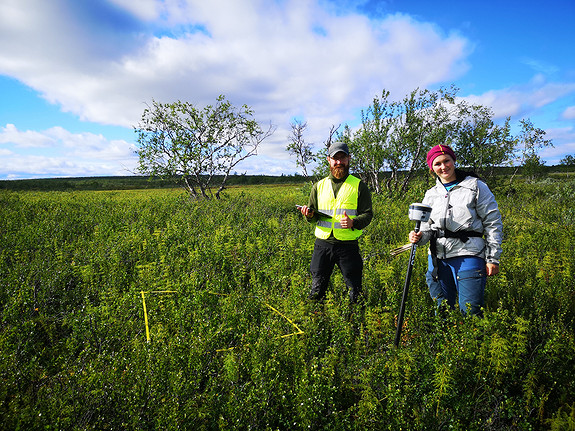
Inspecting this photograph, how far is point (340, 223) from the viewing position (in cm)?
335

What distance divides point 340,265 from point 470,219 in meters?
1.52

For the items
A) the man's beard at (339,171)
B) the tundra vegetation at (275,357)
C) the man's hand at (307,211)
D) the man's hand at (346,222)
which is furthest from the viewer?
the man's beard at (339,171)

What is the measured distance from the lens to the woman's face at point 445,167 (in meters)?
2.78

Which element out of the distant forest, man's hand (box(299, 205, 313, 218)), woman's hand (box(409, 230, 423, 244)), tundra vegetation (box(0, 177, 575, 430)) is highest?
the distant forest

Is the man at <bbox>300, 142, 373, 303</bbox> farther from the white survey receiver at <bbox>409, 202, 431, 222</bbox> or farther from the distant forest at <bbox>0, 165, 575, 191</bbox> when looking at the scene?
the distant forest at <bbox>0, 165, 575, 191</bbox>

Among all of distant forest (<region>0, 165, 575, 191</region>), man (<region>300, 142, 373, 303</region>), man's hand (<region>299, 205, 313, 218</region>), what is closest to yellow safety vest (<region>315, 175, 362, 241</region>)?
man (<region>300, 142, 373, 303</region>)

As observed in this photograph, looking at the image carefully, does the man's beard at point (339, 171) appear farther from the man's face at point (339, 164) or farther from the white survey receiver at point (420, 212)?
the white survey receiver at point (420, 212)

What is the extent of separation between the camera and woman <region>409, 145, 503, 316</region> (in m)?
2.62

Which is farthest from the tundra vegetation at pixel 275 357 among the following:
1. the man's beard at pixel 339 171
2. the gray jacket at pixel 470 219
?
the man's beard at pixel 339 171

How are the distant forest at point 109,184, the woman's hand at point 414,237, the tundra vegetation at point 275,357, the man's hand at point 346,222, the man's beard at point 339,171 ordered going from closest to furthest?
the tundra vegetation at point 275,357 → the woman's hand at point 414,237 → the man's hand at point 346,222 → the man's beard at point 339,171 → the distant forest at point 109,184

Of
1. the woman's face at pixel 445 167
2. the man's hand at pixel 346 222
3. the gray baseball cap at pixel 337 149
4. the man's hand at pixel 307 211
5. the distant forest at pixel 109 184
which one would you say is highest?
the distant forest at pixel 109 184

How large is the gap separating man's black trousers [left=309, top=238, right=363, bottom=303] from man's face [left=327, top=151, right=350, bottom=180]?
879 mm

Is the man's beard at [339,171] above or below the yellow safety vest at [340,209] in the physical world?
above

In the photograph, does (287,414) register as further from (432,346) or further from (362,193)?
(362,193)
